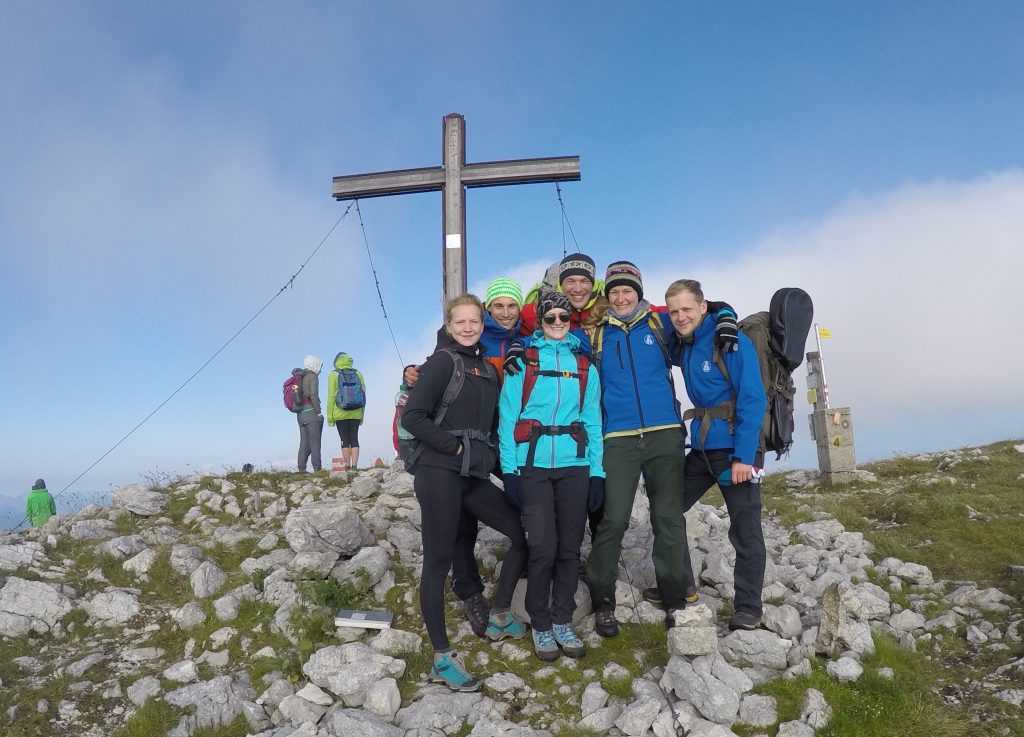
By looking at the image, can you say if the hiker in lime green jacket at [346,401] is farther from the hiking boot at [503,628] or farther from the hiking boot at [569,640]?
the hiking boot at [569,640]

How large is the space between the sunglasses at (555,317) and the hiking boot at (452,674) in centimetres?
263

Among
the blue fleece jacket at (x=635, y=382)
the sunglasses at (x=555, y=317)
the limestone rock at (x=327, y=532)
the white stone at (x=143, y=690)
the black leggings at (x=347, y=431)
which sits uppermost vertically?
the sunglasses at (x=555, y=317)

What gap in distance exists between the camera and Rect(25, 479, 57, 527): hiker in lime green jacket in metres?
12.5

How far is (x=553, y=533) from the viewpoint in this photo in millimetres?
4719

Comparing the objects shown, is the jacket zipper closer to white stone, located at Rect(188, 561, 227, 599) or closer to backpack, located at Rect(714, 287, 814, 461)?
backpack, located at Rect(714, 287, 814, 461)

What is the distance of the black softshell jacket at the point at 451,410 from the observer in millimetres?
4488

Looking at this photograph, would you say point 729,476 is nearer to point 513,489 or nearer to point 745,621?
point 745,621

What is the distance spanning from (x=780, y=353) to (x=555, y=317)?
6.12ft

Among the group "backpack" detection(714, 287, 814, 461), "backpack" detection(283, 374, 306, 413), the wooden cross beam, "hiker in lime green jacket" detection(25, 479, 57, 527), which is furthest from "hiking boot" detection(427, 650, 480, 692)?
"hiker in lime green jacket" detection(25, 479, 57, 527)

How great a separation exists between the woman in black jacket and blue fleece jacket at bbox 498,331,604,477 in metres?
0.16

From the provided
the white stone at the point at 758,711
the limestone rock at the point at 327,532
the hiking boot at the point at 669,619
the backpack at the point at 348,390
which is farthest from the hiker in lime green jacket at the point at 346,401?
the white stone at the point at 758,711

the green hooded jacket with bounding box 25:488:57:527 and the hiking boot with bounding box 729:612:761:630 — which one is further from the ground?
the green hooded jacket with bounding box 25:488:57:527

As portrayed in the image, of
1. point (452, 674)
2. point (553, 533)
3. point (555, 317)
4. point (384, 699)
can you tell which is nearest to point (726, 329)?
point (555, 317)

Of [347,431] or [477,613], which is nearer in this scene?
[477,613]
